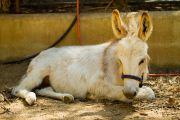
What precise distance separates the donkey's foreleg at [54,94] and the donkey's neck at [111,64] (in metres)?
0.53

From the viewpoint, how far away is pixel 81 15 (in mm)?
7723

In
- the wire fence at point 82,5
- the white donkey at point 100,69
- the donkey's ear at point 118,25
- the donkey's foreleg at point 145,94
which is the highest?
the wire fence at point 82,5

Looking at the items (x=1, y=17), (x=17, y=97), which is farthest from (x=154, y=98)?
(x=1, y=17)

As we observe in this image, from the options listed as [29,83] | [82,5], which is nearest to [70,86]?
[29,83]

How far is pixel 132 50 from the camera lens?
525 centimetres

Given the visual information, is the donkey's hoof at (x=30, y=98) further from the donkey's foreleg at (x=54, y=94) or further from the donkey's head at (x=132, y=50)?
the donkey's head at (x=132, y=50)

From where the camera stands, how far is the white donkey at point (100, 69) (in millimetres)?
5250

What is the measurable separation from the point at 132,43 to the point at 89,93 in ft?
3.37

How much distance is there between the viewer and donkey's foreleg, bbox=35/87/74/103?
5805 mm

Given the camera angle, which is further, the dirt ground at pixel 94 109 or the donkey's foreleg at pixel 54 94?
the donkey's foreleg at pixel 54 94

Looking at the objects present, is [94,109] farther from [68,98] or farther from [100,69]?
[100,69]

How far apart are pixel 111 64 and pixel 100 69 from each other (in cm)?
21

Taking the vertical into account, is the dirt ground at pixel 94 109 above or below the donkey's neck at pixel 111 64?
below

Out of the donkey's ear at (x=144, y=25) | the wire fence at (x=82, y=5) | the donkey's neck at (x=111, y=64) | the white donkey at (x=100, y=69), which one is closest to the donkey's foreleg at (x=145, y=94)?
the white donkey at (x=100, y=69)
